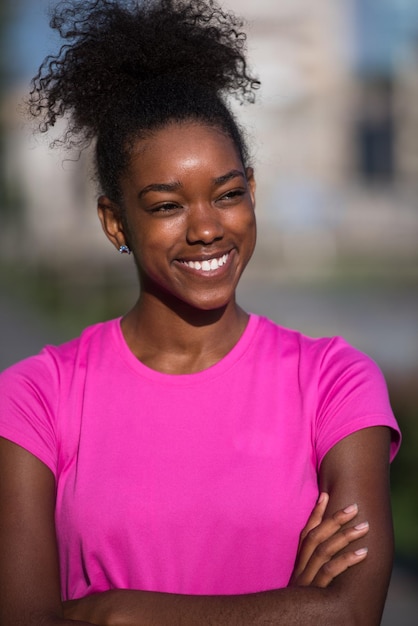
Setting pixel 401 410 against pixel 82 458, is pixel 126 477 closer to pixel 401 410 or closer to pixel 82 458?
pixel 82 458

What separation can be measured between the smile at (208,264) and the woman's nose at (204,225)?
2.1 inches

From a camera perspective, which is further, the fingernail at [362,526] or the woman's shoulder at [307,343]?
the woman's shoulder at [307,343]

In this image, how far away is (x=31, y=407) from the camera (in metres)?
3.00

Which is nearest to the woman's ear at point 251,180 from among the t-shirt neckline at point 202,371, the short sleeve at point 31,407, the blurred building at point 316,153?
the t-shirt neckline at point 202,371

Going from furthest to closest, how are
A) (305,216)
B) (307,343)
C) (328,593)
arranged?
(305,216), (307,343), (328,593)

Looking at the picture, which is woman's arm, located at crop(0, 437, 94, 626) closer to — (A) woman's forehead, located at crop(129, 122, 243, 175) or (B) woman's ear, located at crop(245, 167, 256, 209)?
(A) woman's forehead, located at crop(129, 122, 243, 175)

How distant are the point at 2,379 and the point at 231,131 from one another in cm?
90

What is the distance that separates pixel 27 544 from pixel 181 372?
0.61 meters

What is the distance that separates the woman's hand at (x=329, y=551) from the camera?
2758 millimetres

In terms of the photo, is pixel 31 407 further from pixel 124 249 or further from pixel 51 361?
pixel 124 249

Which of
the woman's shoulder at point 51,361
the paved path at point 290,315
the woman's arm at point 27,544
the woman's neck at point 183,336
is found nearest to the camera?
the woman's arm at point 27,544

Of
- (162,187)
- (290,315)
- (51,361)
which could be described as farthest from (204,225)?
(290,315)

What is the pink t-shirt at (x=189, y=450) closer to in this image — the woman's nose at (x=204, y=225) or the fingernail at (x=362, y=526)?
the fingernail at (x=362, y=526)

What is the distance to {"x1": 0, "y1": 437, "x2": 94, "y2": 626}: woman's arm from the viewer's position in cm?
281
